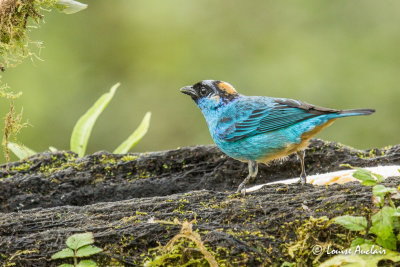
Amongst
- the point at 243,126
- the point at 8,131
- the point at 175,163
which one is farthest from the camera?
the point at 175,163

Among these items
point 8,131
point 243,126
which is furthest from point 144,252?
point 243,126

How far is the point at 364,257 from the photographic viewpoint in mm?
2457

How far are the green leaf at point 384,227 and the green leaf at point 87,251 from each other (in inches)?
49.8

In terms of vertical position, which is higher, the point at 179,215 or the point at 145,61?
the point at 145,61

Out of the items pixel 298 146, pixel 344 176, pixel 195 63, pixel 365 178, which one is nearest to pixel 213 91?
pixel 298 146

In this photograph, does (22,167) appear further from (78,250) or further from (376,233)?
(376,233)

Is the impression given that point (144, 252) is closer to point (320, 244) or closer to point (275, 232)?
point (275, 232)

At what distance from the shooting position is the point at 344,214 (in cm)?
281

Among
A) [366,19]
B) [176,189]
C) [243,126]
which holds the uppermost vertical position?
[366,19]

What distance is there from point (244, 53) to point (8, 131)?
6.45m

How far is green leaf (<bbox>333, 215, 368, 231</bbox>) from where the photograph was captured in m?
2.56

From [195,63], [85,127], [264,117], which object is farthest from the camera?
[195,63]

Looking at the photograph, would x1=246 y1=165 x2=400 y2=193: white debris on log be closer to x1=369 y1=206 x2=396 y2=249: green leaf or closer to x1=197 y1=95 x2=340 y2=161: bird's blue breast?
x1=197 y1=95 x2=340 y2=161: bird's blue breast

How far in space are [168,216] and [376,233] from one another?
3.63 feet
